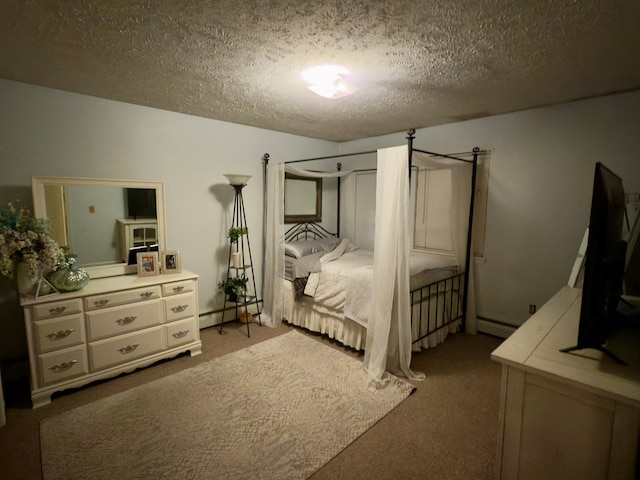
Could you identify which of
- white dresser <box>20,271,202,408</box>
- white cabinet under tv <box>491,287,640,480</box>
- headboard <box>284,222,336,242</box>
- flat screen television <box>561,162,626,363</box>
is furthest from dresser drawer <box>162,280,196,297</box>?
flat screen television <box>561,162,626,363</box>

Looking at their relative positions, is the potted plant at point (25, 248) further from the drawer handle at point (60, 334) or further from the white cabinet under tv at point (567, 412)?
the white cabinet under tv at point (567, 412)

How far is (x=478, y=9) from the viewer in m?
1.49

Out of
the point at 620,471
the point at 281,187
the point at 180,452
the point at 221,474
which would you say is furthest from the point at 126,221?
the point at 620,471

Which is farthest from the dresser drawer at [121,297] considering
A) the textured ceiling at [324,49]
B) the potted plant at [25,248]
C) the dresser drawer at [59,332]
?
the textured ceiling at [324,49]

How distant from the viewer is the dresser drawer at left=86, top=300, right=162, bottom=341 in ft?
8.19

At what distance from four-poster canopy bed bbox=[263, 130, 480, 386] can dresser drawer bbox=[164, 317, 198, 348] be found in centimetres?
98

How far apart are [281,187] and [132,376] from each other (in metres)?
2.33

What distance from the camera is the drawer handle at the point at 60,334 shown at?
232 cm

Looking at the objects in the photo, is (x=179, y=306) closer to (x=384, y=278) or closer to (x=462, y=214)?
(x=384, y=278)

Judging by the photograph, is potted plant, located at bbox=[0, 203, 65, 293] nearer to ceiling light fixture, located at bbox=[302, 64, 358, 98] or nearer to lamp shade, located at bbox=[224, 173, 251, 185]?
lamp shade, located at bbox=[224, 173, 251, 185]

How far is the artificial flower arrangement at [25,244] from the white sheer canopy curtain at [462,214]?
11.2 ft

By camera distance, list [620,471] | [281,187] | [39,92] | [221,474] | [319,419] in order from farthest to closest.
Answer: [281,187]
[39,92]
[319,419]
[221,474]
[620,471]

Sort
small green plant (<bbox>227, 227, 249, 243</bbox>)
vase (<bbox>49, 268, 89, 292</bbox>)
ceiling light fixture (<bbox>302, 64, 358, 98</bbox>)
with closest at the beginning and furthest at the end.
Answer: ceiling light fixture (<bbox>302, 64, 358, 98</bbox>) < vase (<bbox>49, 268, 89, 292</bbox>) < small green plant (<bbox>227, 227, 249, 243</bbox>)

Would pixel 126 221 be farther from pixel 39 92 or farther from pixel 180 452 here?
pixel 180 452
